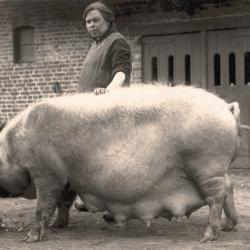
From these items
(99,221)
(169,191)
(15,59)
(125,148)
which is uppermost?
(15,59)

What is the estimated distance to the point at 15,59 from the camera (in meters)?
12.5

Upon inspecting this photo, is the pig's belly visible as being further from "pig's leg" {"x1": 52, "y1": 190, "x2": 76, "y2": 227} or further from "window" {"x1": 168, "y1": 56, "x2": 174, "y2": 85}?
"window" {"x1": 168, "y1": 56, "x2": 174, "y2": 85}

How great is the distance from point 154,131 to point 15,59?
8309mm

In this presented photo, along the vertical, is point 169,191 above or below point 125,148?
below

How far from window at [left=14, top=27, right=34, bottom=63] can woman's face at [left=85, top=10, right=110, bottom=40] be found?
7.15 metres

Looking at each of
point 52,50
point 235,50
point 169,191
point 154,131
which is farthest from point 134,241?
point 52,50

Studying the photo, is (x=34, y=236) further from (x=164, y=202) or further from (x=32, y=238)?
(x=164, y=202)

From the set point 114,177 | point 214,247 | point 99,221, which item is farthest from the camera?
point 99,221

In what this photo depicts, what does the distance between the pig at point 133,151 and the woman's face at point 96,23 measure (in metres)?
0.75

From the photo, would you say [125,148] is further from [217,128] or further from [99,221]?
[99,221]

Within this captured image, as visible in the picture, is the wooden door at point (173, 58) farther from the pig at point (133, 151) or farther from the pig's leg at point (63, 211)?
the pig at point (133, 151)

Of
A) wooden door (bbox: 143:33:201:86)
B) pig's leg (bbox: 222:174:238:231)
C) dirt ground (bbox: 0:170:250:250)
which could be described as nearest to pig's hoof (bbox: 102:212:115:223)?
dirt ground (bbox: 0:170:250:250)

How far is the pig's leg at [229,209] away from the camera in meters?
5.03

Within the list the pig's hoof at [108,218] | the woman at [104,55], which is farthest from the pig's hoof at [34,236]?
the woman at [104,55]
